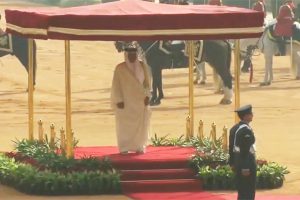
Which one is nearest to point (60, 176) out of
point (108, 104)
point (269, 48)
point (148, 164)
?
point (148, 164)

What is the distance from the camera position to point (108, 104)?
30781mm

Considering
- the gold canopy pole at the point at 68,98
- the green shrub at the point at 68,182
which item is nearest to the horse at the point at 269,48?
the gold canopy pole at the point at 68,98

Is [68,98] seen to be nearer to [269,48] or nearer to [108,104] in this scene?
[108,104]

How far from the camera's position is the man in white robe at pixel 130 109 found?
62.2 feet

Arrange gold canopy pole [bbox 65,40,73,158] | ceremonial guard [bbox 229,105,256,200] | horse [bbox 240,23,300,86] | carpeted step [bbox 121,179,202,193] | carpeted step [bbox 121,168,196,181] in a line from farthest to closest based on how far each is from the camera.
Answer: horse [bbox 240,23,300,86], gold canopy pole [bbox 65,40,73,158], carpeted step [bbox 121,168,196,181], carpeted step [bbox 121,179,202,193], ceremonial guard [bbox 229,105,256,200]

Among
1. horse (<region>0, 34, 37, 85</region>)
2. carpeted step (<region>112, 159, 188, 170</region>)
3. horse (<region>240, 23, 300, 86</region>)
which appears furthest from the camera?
horse (<region>240, 23, 300, 86</region>)

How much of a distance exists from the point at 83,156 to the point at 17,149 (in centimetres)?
152

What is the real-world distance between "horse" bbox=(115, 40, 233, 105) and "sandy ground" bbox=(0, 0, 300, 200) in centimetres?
51

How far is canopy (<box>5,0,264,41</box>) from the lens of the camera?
17.3m

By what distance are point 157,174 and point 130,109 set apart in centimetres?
145

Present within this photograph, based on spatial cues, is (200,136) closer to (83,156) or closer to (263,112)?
(83,156)

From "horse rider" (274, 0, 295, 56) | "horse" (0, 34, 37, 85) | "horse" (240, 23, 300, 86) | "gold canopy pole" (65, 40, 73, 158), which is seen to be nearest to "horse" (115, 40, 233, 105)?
"horse" (0, 34, 37, 85)

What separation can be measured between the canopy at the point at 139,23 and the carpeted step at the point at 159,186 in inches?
82.1

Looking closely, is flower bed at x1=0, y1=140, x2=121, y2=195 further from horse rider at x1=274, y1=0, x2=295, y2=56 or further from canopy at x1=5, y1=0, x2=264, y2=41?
horse rider at x1=274, y1=0, x2=295, y2=56
